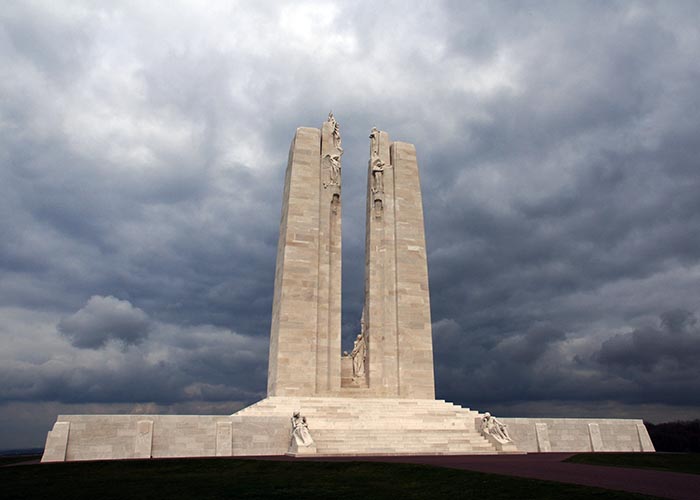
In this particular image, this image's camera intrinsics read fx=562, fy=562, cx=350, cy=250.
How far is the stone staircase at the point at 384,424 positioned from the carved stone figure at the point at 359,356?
4332mm

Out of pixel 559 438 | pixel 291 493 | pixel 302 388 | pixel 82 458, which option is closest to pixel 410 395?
pixel 302 388

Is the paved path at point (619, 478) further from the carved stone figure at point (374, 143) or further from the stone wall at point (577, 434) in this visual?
the carved stone figure at point (374, 143)

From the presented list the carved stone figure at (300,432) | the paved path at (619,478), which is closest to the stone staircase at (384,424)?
the carved stone figure at (300,432)

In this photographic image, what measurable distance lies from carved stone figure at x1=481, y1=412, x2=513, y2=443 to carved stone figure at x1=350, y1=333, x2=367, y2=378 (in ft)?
28.1

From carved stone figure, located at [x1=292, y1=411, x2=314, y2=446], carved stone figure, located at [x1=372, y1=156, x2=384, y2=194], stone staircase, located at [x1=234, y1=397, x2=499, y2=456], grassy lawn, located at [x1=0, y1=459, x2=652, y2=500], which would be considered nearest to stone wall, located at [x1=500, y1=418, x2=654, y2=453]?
stone staircase, located at [x1=234, y1=397, x2=499, y2=456]

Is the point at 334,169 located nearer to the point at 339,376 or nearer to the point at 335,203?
the point at 335,203

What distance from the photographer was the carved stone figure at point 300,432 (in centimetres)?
1922

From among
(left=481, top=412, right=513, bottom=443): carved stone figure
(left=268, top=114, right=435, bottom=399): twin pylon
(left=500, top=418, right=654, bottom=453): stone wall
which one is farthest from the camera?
(left=268, top=114, right=435, bottom=399): twin pylon

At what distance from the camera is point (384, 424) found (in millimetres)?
22281

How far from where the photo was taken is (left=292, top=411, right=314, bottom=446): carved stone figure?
757 inches

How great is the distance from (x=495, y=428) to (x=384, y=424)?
14.1ft

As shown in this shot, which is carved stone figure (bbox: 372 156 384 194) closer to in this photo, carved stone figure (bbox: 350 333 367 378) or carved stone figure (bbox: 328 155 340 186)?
carved stone figure (bbox: 328 155 340 186)

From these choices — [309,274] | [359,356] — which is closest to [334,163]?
[309,274]

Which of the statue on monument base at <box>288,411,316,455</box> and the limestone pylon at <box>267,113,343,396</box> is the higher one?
the limestone pylon at <box>267,113,343,396</box>
